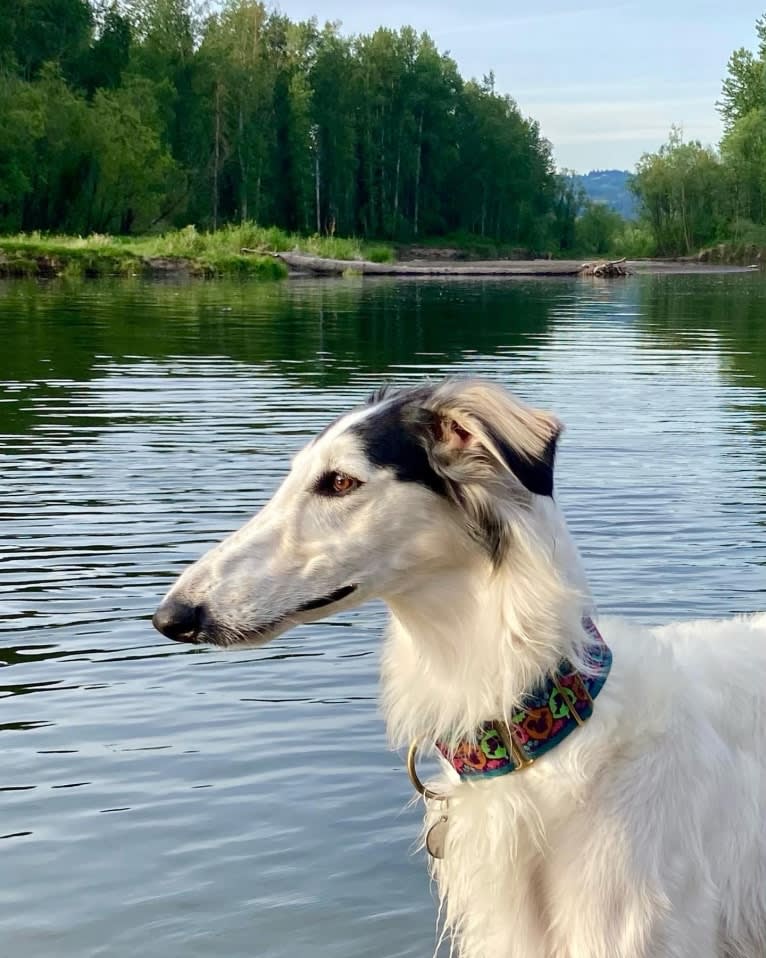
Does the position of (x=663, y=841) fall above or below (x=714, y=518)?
above

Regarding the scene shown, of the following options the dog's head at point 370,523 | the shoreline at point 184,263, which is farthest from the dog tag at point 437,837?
the shoreline at point 184,263

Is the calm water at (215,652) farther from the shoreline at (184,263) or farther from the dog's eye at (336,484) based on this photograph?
the shoreline at (184,263)

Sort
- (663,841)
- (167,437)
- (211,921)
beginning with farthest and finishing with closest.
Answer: (167,437) → (211,921) → (663,841)

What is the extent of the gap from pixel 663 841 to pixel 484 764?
0.54m

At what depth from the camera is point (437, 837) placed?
4070 millimetres

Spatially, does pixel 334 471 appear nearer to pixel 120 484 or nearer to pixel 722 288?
pixel 120 484

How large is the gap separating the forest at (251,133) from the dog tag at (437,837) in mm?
75409

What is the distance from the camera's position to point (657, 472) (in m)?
15.3

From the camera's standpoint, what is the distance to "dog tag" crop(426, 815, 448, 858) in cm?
404

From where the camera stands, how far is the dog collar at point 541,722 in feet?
12.2

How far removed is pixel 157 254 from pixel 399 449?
6714 centimetres

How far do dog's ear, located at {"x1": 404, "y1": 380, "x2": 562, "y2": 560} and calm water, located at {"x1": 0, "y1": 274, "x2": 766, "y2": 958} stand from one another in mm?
2579

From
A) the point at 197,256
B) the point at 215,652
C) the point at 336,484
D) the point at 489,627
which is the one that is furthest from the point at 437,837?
the point at 197,256

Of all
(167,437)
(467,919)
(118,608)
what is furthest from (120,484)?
(467,919)
